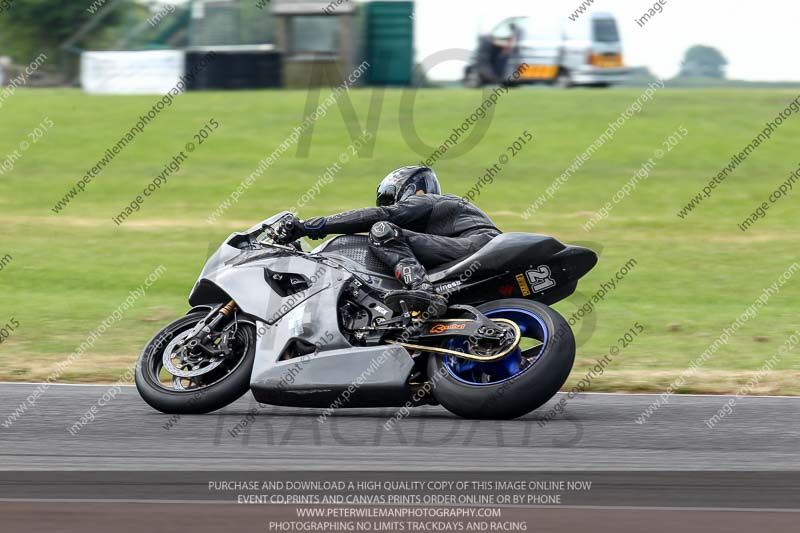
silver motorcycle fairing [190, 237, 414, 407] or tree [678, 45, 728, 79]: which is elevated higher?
silver motorcycle fairing [190, 237, 414, 407]

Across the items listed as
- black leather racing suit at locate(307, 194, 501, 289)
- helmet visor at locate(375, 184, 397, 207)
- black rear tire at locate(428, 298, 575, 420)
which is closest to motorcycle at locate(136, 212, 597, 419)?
black rear tire at locate(428, 298, 575, 420)

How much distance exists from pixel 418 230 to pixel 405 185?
1.00ft

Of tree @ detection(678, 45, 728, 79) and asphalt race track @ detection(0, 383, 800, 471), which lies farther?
tree @ detection(678, 45, 728, 79)

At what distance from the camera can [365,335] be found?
7168 mm

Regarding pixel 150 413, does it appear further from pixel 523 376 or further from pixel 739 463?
pixel 739 463

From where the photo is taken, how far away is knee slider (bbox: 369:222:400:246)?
23.7 feet

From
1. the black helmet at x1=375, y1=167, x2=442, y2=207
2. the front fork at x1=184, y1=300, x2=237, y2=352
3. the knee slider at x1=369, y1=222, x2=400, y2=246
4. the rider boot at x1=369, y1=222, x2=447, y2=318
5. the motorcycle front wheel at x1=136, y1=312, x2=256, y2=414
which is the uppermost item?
the black helmet at x1=375, y1=167, x2=442, y2=207

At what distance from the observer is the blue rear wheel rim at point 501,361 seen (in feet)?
22.3

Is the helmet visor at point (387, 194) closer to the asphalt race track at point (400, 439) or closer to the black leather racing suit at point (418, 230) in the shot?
the black leather racing suit at point (418, 230)

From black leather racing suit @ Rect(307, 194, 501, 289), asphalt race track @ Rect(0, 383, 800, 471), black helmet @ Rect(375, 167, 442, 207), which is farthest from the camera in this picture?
black helmet @ Rect(375, 167, 442, 207)

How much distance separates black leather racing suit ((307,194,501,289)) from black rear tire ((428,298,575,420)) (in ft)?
1.99

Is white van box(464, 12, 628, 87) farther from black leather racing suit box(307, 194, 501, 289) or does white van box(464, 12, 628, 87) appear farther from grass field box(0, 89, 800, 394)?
black leather racing suit box(307, 194, 501, 289)

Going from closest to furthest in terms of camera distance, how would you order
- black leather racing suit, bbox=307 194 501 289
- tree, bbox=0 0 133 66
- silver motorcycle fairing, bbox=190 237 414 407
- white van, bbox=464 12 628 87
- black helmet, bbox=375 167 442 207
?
silver motorcycle fairing, bbox=190 237 414 407 < black leather racing suit, bbox=307 194 501 289 < black helmet, bbox=375 167 442 207 < white van, bbox=464 12 628 87 < tree, bbox=0 0 133 66

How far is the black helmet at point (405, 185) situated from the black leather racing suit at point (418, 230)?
0.36 ft
